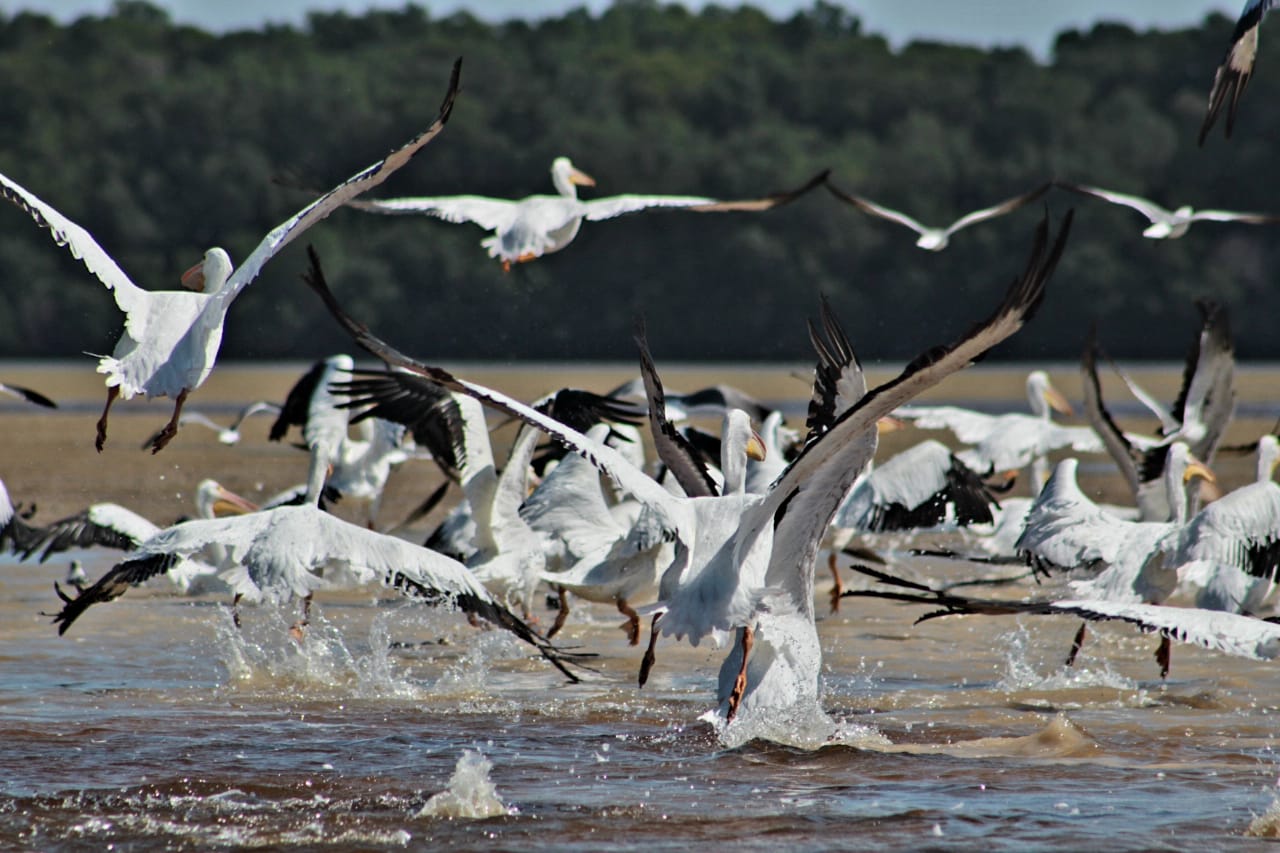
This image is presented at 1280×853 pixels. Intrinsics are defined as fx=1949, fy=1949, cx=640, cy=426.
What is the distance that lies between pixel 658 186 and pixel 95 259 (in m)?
43.3

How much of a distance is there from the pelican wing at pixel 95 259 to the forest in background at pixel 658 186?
32838 millimetres

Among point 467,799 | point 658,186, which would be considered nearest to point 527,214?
point 467,799

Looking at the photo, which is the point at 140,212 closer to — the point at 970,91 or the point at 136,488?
the point at 970,91

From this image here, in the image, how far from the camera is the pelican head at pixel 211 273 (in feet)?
26.8

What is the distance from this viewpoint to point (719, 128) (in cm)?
5419

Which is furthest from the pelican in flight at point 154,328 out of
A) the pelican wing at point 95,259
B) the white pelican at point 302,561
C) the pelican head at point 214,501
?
the pelican head at point 214,501

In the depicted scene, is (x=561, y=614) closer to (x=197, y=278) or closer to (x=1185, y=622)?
(x=197, y=278)

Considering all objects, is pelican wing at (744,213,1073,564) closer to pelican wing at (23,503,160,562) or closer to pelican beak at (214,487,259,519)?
pelican wing at (23,503,160,562)

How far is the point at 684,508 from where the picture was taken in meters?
6.41

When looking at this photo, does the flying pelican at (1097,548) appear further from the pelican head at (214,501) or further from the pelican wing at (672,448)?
the pelican head at (214,501)

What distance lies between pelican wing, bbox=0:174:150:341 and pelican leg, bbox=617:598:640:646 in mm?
2345

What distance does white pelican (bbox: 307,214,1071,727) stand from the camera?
6.16 m

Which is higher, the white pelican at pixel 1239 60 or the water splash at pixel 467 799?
the white pelican at pixel 1239 60

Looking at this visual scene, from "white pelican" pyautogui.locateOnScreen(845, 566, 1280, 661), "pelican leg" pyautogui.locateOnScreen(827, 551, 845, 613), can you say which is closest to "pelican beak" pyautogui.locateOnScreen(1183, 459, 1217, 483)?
"pelican leg" pyautogui.locateOnScreen(827, 551, 845, 613)
